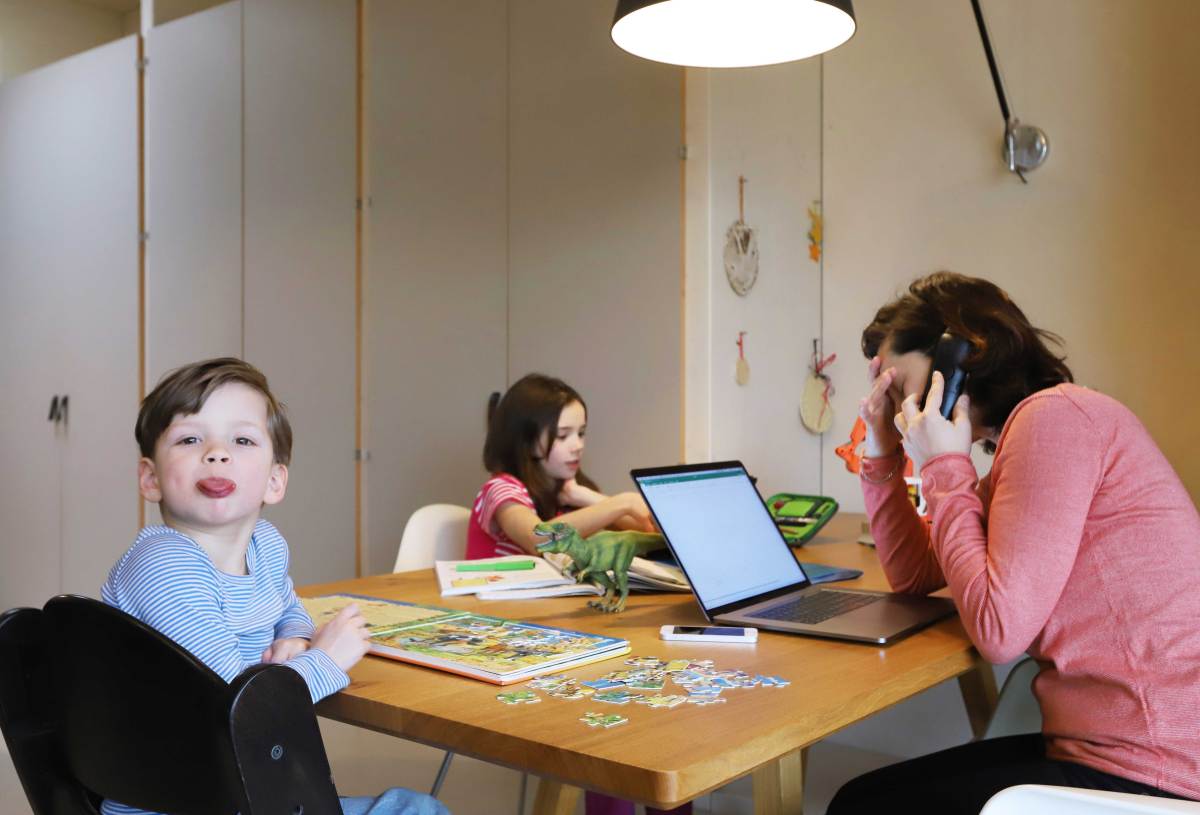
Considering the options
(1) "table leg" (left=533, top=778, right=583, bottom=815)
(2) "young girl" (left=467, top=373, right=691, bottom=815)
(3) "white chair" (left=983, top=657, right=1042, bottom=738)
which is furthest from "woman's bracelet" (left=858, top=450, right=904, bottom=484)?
(2) "young girl" (left=467, top=373, right=691, bottom=815)

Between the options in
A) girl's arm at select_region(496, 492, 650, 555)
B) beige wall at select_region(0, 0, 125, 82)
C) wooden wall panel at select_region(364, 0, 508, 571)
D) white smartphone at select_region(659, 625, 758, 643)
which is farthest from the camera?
beige wall at select_region(0, 0, 125, 82)

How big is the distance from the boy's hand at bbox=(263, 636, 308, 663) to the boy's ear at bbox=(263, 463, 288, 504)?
162 millimetres

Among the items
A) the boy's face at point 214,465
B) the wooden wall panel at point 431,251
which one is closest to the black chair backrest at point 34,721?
the boy's face at point 214,465

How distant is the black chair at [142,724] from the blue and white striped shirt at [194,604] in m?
0.07

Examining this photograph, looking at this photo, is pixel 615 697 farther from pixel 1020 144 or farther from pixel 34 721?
pixel 1020 144

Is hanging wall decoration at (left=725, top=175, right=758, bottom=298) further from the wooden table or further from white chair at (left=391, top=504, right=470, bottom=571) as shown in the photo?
the wooden table

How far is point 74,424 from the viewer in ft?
14.6

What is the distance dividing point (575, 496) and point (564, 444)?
118mm

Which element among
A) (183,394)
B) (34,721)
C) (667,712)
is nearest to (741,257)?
(183,394)

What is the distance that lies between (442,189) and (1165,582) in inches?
112

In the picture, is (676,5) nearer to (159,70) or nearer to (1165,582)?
(1165,582)

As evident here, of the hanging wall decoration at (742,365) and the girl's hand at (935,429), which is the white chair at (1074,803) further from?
the hanging wall decoration at (742,365)

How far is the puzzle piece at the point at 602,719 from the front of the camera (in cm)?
100

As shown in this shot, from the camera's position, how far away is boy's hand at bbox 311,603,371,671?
119 cm
